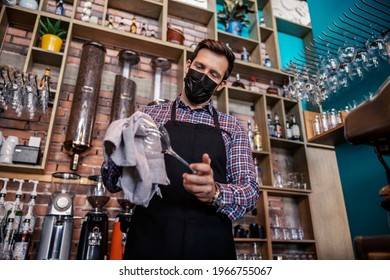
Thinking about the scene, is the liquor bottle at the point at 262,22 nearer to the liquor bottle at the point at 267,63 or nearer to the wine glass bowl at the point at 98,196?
the liquor bottle at the point at 267,63

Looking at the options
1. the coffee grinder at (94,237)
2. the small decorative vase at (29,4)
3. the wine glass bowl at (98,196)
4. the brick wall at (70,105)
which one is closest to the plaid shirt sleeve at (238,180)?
the coffee grinder at (94,237)

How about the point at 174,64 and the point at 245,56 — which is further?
the point at 245,56

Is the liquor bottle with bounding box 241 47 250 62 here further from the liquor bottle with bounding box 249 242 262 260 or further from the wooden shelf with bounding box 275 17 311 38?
the liquor bottle with bounding box 249 242 262 260

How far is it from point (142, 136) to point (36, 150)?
1557 millimetres

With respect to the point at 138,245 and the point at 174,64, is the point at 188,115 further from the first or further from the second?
the point at 174,64

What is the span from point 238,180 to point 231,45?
2581mm

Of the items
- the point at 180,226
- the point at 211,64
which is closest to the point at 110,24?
the point at 211,64

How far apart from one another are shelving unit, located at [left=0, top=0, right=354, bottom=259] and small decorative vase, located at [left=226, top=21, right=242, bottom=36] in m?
0.14

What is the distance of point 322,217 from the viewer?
2.99 m

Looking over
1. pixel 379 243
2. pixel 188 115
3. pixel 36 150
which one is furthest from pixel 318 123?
pixel 36 150

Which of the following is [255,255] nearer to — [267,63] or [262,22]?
[267,63]

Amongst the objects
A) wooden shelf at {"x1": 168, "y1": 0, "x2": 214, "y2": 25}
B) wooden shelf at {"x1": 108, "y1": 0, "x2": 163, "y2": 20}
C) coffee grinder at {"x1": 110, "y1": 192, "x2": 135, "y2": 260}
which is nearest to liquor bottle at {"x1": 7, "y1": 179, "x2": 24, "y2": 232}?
coffee grinder at {"x1": 110, "y1": 192, "x2": 135, "y2": 260}

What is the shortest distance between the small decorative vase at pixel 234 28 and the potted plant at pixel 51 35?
184 cm

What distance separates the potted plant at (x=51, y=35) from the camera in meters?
2.45
